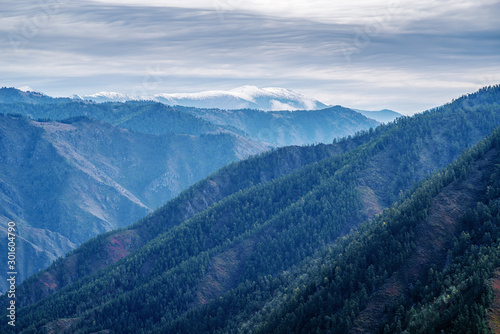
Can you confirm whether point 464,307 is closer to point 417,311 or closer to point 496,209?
point 417,311

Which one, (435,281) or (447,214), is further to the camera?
(447,214)

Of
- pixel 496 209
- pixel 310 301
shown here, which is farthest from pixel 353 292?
pixel 496 209

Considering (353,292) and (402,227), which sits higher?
(402,227)

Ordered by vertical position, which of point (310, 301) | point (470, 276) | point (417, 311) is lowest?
point (310, 301)

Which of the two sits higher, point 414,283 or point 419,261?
point 419,261

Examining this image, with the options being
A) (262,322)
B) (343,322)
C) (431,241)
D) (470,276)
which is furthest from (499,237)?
(262,322)

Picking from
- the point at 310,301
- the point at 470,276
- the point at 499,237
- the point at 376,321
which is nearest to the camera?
the point at 470,276

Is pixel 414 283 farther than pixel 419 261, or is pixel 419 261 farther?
pixel 419 261

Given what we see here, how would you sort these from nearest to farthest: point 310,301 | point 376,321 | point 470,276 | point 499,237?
point 470,276, point 376,321, point 499,237, point 310,301

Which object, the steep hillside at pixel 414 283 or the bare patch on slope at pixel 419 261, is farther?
the bare patch on slope at pixel 419 261

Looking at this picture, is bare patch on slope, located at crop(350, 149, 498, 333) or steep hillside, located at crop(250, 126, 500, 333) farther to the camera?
bare patch on slope, located at crop(350, 149, 498, 333)
